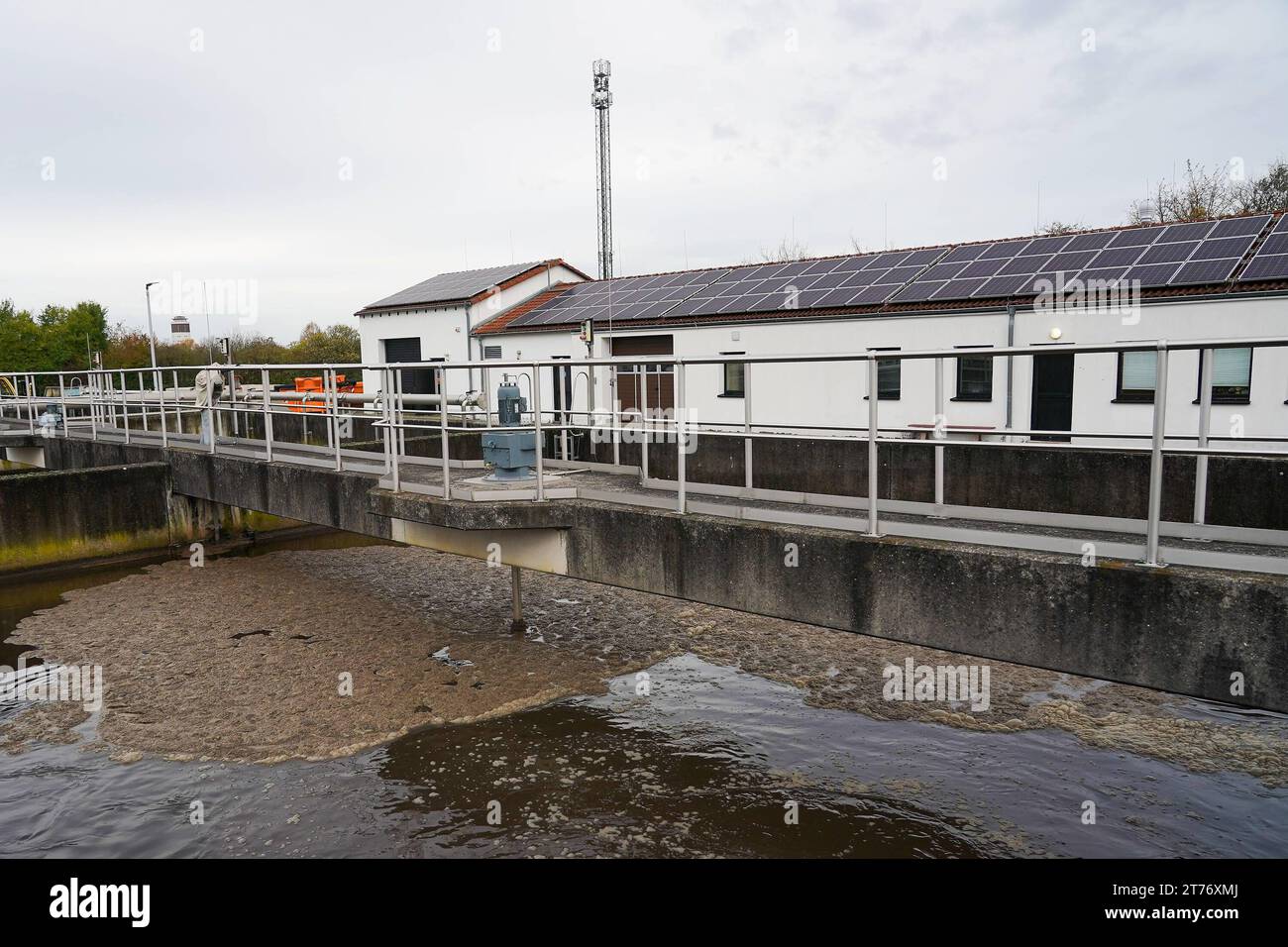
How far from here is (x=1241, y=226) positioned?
1512cm

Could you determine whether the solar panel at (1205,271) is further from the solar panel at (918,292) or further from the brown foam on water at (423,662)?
the brown foam on water at (423,662)

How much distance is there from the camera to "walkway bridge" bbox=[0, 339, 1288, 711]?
179 inches

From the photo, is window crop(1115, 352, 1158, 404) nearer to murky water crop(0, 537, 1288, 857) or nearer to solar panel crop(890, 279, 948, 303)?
solar panel crop(890, 279, 948, 303)

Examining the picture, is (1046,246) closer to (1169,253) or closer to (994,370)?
(1169,253)

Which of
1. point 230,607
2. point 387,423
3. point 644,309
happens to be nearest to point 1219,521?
point 387,423

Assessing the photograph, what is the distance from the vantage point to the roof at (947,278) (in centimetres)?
1404

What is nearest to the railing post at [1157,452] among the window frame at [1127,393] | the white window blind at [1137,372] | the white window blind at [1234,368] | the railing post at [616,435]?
the railing post at [616,435]

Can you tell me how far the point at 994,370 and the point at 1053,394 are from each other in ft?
3.44

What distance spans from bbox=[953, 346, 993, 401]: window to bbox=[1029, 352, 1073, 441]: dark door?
76 cm

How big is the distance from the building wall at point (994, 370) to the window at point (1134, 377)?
0.11m

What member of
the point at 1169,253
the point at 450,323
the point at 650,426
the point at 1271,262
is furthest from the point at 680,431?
the point at 450,323

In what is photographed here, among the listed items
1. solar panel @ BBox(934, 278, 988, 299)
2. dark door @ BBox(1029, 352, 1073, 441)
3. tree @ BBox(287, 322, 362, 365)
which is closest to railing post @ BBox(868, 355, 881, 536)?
dark door @ BBox(1029, 352, 1073, 441)

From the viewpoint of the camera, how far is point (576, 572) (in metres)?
7.63
